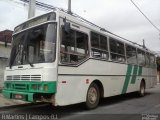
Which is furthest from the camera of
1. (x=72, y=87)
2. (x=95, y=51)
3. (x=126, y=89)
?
(x=126, y=89)

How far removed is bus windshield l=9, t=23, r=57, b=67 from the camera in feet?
25.3

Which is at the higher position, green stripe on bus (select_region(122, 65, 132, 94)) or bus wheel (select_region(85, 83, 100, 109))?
green stripe on bus (select_region(122, 65, 132, 94))

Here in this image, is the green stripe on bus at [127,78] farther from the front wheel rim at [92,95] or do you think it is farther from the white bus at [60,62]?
the front wheel rim at [92,95]

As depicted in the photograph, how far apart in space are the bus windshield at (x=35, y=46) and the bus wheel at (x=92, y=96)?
7.90 feet

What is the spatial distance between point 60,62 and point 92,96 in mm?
2454

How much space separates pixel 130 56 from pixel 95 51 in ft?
13.2

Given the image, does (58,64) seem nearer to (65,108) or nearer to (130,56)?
(65,108)

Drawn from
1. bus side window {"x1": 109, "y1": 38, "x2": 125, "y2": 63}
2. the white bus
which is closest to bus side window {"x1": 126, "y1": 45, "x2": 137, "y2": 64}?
bus side window {"x1": 109, "y1": 38, "x2": 125, "y2": 63}

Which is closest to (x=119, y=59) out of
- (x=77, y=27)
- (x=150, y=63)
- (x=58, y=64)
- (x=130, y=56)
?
(x=130, y=56)

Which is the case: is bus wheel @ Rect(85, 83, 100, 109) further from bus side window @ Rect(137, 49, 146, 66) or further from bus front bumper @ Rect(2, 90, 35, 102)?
bus side window @ Rect(137, 49, 146, 66)

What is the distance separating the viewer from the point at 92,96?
9492mm

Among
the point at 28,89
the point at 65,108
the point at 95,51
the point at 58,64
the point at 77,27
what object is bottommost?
the point at 65,108

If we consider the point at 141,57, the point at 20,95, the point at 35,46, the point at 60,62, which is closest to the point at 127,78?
the point at 141,57

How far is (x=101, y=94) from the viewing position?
10258 millimetres
